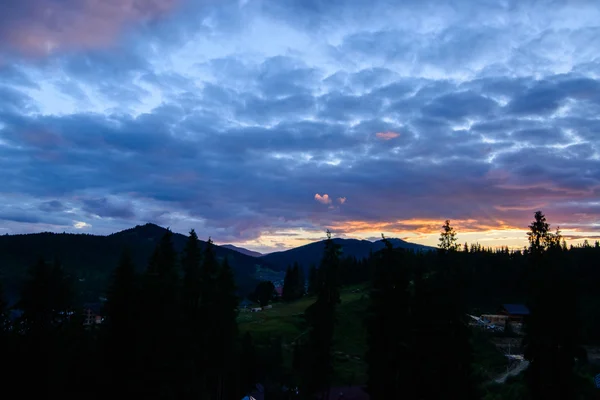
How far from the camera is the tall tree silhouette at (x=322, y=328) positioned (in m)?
40.0

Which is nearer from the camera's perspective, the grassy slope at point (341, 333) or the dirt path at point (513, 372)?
the dirt path at point (513, 372)

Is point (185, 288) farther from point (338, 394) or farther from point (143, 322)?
point (338, 394)

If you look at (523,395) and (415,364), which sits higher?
(415,364)

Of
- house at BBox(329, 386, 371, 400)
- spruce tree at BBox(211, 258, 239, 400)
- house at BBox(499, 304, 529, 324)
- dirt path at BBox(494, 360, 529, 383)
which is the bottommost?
house at BBox(329, 386, 371, 400)

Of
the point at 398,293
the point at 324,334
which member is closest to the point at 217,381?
the point at 324,334

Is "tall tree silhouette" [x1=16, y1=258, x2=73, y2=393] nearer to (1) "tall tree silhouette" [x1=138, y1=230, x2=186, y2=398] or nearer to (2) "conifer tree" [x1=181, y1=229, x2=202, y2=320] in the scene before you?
(1) "tall tree silhouette" [x1=138, y1=230, x2=186, y2=398]

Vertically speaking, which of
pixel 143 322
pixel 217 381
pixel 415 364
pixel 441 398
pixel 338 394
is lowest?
pixel 338 394

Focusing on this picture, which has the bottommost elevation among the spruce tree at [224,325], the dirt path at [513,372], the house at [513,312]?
the dirt path at [513,372]

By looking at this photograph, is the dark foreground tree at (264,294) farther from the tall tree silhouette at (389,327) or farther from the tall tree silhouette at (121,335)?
the tall tree silhouette at (121,335)

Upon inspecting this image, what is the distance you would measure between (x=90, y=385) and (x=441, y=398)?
20.1 metres

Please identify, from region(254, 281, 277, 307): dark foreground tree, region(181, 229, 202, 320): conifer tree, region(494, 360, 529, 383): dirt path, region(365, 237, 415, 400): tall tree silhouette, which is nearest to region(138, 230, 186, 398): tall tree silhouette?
region(365, 237, 415, 400): tall tree silhouette

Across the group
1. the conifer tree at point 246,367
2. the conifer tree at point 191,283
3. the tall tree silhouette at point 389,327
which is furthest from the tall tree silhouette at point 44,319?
the conifer tree at point 246,367

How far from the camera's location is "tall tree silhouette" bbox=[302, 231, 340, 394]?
40.0 metres

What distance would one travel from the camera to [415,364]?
1088 inches
